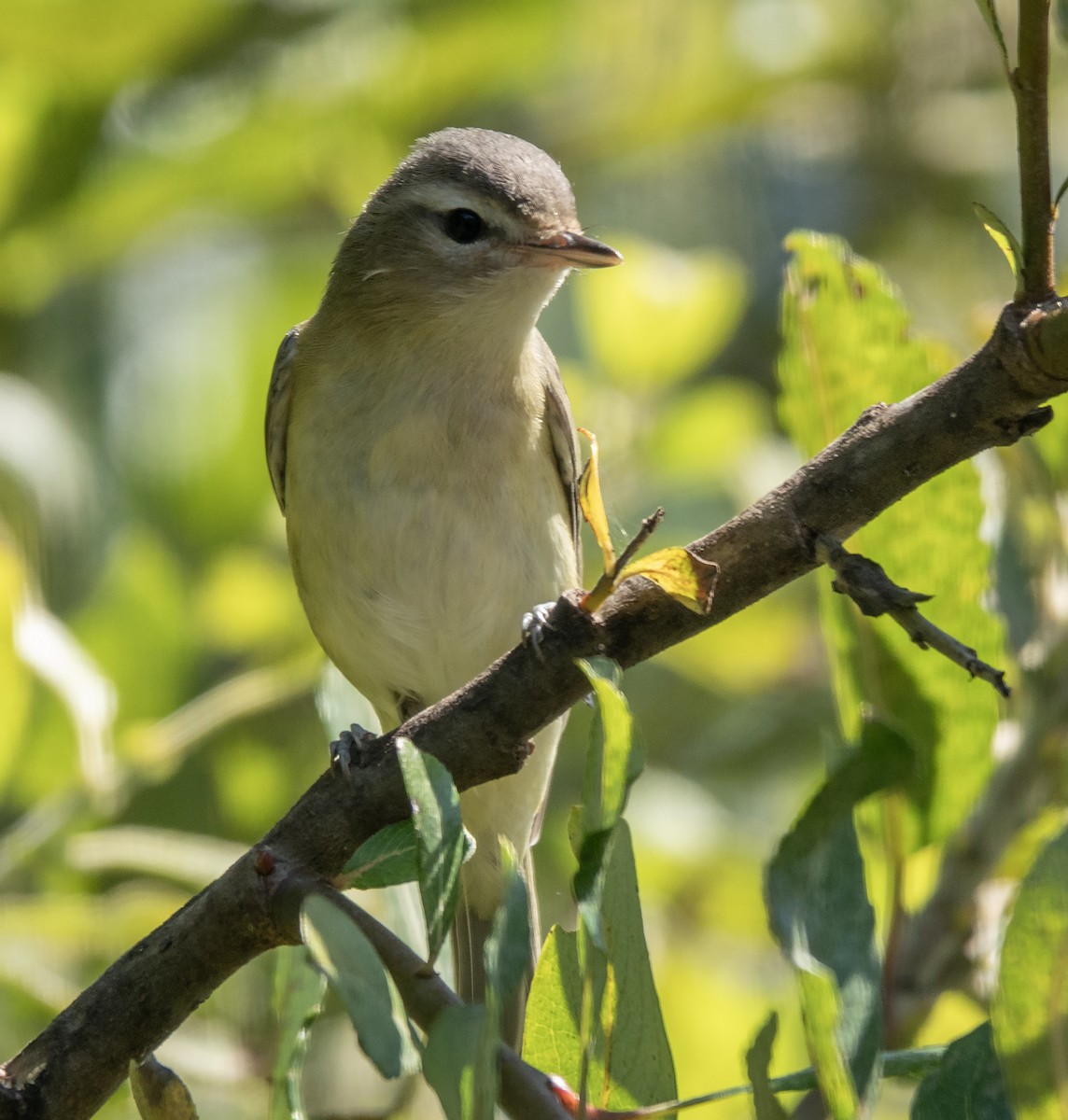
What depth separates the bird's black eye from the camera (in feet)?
12.1

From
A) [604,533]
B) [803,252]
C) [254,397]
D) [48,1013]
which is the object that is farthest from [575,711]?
[604,533]

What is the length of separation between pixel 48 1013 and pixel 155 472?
1230 mm

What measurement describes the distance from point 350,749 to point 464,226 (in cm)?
188

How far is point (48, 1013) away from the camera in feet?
8.46

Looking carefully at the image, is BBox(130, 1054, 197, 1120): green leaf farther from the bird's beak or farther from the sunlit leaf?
the bird's beak

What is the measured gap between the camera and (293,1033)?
139cm

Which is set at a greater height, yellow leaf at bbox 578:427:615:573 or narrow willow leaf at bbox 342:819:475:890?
yellow leaf at bbox 578:427:615:573

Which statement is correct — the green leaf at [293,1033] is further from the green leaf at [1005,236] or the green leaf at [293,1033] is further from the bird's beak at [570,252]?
the bird's beak at [570,252]

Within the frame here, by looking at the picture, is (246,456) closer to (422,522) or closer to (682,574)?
(422,522)

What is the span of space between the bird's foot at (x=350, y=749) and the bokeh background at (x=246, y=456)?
40cm

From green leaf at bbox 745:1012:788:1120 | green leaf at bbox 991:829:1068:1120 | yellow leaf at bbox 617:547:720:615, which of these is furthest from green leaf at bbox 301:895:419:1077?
green leaf at bbox 991:829:1068:1120

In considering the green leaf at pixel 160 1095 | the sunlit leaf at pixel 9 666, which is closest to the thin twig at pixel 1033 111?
the green leaf at pixel 160 1095

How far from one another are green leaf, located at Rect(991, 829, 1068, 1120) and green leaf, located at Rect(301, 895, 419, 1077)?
50cm

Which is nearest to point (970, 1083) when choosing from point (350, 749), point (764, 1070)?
point (764, 1070)
